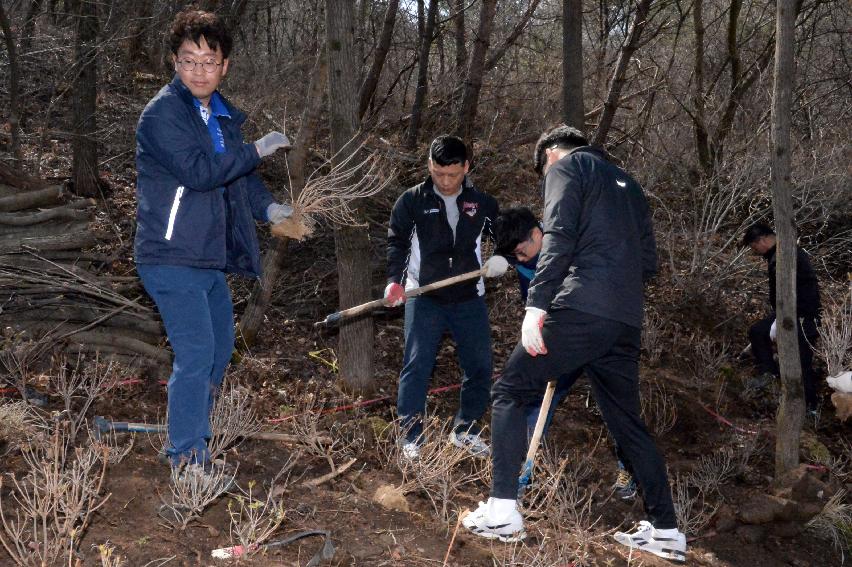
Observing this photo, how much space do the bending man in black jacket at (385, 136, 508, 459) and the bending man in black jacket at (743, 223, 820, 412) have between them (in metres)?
2.90

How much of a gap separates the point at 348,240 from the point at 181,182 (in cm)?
203

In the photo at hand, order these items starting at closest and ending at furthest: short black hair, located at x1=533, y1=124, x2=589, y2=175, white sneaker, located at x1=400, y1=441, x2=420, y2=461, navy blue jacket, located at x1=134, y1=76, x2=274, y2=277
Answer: navy blue jacket, located at x1=134, y1=76, x2=274, y2=277 < short black hair, located at x1=533, y1=124, x2=589, y2=175 < white sneaker, located at x1=400, y1=441, x2=420, y2=461

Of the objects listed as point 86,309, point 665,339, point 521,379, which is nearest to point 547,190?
point 521,379

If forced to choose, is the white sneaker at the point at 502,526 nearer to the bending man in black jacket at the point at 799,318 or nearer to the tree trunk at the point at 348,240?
the tree trunk at the point at 348,240

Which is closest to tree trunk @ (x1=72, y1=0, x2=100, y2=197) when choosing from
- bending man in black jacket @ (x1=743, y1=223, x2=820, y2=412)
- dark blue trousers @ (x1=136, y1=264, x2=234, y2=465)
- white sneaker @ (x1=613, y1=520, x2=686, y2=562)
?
dark blue trousers @ (x1=136, y1=264, x2=234, y2=465)

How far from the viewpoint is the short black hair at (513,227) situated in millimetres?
4516

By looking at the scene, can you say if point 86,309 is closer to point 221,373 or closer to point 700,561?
point 221,373

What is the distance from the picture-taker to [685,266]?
868 cm

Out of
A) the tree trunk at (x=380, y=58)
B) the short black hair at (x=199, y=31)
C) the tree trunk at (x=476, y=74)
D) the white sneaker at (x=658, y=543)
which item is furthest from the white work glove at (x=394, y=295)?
the tree trunk at (x=380, y=58)

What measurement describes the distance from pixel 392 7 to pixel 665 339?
15.3ft

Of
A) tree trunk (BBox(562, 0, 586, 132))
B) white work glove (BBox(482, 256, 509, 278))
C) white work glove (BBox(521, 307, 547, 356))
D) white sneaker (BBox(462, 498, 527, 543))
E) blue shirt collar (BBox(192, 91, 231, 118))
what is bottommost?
white sneaker (BBox(462, 498, 527, 543))

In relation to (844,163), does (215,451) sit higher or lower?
lower

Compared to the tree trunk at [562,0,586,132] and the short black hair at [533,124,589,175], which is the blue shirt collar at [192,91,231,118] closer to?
the short black hair at [533,124,589,175]

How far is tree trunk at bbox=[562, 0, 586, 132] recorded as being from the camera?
7184 millimetres
